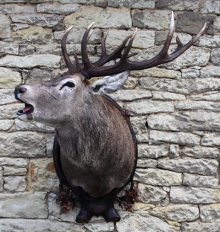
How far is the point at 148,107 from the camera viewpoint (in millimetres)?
2955

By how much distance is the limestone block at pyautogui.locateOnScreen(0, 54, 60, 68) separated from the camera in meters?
2.97

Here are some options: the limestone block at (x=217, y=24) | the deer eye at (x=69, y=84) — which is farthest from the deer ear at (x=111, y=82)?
the limestone block at (x=217, y=24)

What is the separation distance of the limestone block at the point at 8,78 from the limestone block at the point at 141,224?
4.45ft

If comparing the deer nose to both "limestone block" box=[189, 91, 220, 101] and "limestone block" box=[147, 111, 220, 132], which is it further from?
"limestone block" box=[189, 91, 220, 101]

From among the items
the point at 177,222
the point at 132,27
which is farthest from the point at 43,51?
the point at 177,222

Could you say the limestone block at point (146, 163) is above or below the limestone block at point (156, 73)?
below

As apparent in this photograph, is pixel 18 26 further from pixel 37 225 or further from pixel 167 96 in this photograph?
pixel 37 225

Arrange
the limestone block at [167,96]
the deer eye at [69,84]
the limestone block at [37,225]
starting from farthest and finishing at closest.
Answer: the limestone block at [167,96] → the limestone block at [37,225] → the deer eye at [69,84]

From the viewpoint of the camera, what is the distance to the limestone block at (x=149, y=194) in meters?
2.90

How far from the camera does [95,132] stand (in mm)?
2369

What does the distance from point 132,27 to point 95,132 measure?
1092mm

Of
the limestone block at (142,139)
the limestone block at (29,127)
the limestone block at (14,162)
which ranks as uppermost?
the limestone block at (29,127)

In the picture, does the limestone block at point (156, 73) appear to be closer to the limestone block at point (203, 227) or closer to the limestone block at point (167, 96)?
the limestone block at point (167, 96)

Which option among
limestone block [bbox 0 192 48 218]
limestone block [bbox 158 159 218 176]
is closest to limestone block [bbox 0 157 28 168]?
limestone block [bbox 0 192 48 218]
